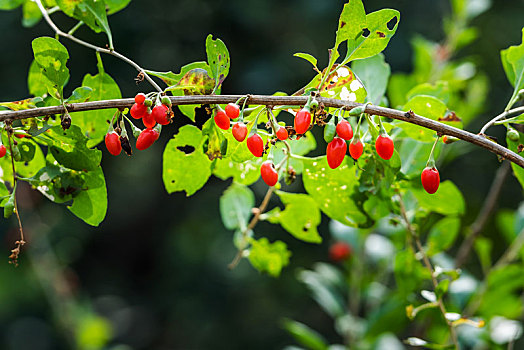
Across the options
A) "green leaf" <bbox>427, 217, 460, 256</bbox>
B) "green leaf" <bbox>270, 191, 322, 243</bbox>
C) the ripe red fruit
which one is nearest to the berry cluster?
"green leaf" <bbox>270, 191, 322, 243</bbox>

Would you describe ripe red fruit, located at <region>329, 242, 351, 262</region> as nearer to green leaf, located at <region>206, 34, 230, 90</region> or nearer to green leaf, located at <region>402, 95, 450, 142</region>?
green leaf, located at <region>402, 95, 450, 142</region>

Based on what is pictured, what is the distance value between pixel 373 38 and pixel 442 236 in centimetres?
57

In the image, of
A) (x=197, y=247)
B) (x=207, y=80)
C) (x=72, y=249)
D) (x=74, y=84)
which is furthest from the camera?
(x=197, y=247)

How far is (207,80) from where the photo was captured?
70 cm

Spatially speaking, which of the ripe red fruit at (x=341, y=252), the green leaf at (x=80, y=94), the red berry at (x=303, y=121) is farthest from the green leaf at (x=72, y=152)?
the ripe red fruit at (x=341, y=252)

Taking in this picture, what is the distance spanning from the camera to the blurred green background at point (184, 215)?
3.10 m

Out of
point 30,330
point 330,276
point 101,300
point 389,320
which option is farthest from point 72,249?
point 389,320

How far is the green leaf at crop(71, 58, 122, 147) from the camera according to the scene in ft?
2.81

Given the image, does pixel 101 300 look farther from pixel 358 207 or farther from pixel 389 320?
pixel 358 207

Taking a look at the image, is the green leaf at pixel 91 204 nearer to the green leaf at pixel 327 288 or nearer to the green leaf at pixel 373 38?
the green leaf at pixel 373 38

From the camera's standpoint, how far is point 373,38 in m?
0.70

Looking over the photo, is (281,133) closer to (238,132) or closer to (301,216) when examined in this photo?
(238,132)

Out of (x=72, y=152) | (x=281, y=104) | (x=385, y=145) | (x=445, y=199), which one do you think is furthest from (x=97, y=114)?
(x=445, y=199)

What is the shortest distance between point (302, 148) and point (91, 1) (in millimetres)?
410
